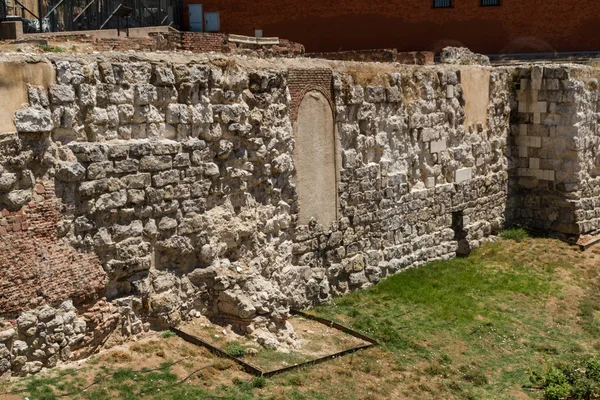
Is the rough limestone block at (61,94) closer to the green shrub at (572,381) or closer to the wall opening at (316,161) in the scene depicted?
the wall opening at (316,161)

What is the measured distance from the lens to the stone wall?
812 cm

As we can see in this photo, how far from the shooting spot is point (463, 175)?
1505cm

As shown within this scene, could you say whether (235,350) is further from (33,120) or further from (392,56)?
(392,56)

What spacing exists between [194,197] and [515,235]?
344 inches

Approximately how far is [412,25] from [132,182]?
61.6 ft

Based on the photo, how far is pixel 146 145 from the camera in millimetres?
8992

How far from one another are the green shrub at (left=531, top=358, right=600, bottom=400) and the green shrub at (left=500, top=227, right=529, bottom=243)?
5.83 m

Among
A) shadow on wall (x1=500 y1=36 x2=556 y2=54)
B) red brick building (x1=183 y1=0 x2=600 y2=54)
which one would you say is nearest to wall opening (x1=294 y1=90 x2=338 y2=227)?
red brick building (x1=183 y1=0 x2=600 y2=54)

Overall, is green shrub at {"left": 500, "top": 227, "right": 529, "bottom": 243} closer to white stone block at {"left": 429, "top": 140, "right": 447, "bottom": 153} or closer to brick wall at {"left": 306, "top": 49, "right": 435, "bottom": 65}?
white stone block at {"left": 429, "top": 140, "right": 447, "bottom": 153}

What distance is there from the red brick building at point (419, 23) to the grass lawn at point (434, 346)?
11.0 meters

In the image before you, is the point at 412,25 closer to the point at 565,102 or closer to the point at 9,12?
the point at 565,102

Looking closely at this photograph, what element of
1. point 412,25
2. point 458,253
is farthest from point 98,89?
point 412,25

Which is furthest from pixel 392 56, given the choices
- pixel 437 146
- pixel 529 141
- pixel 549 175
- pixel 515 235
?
pixel 515 235

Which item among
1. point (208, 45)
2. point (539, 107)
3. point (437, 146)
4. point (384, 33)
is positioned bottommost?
point (437, 146)
